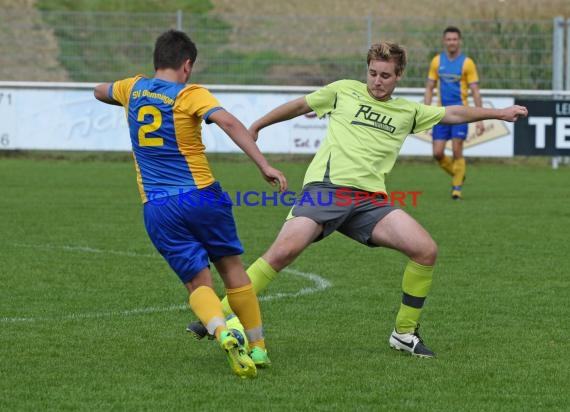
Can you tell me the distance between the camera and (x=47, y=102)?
2080cm

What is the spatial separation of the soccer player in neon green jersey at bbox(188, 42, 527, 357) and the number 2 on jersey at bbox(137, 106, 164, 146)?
0.88m

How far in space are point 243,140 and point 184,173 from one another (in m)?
0.37

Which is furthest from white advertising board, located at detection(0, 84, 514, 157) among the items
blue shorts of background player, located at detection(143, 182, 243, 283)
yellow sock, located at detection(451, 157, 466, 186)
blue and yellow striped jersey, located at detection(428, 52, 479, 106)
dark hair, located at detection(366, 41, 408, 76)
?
blue shorts of background player, located at detection(143, 182, 243, 283)

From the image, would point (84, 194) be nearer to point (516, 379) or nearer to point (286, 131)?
point (286, 131)

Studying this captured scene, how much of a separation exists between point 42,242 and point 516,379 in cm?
Answer: 628

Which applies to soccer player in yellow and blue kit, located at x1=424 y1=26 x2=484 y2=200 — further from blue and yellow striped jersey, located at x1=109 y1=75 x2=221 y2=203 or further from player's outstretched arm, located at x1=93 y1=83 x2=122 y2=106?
blue and yellow striped jersey, located at x1=109 y1=75 x2=221 y2=203

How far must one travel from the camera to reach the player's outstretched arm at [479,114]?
691 cm

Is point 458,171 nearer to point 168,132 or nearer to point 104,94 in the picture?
point 104,94

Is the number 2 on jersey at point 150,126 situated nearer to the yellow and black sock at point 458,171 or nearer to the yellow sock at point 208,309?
the yellow sock at point 208,309

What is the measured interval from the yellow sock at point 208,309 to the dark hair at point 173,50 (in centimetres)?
114

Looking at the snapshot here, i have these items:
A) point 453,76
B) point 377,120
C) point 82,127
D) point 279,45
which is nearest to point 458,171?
point 453,76

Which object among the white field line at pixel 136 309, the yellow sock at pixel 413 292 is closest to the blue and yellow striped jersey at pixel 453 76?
the white field line at pixel 136 309

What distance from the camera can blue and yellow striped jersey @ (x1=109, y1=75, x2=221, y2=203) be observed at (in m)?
5.93

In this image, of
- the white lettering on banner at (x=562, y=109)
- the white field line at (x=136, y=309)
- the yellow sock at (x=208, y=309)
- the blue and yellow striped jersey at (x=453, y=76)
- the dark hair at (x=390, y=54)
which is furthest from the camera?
the white lettering on banner at (x=562, y=109)
